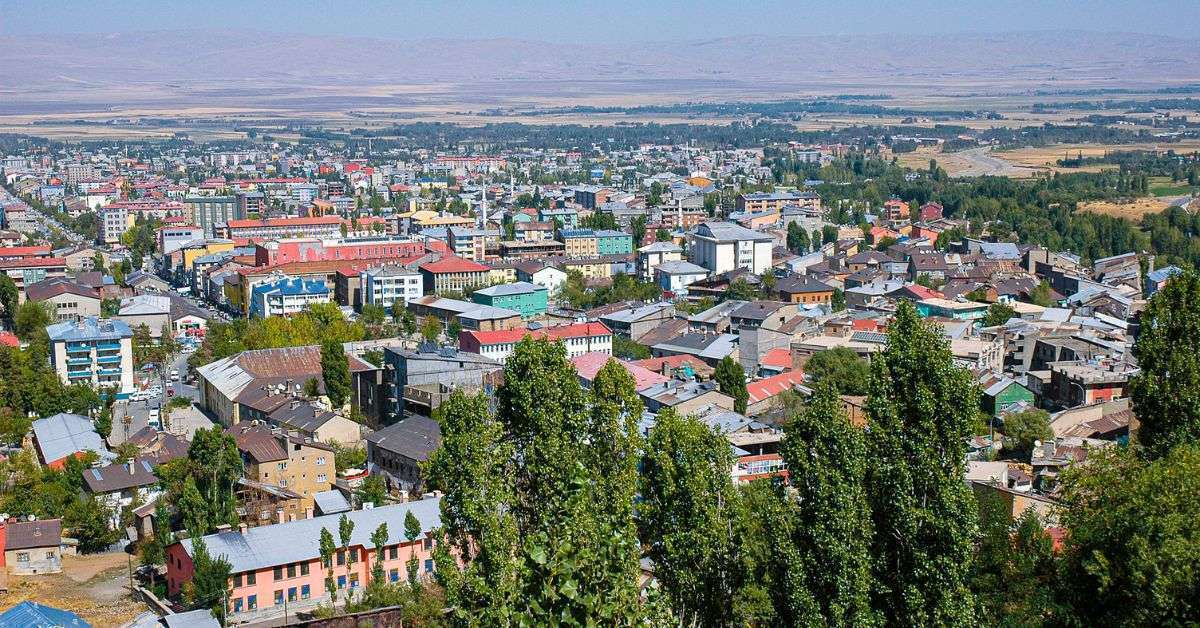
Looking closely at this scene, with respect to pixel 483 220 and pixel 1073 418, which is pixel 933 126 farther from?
pixel 1073 418

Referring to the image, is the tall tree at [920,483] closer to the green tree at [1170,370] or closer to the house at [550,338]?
the green tree at [1170,370]

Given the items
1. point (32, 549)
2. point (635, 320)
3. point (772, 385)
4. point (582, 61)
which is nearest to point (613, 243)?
point (635, 320)

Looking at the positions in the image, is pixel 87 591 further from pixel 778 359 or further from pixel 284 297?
pixel 284 297

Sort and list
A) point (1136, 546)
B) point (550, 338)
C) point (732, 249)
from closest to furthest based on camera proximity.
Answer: point (1136, 546) < point (550, 338) < point (732, 249)

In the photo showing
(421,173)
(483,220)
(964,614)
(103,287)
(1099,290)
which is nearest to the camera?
(964,614)

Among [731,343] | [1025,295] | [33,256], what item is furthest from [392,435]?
[33,256]

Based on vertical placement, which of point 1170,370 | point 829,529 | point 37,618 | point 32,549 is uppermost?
point 1170,370

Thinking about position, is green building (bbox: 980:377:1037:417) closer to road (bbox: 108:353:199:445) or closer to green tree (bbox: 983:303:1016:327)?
green tree (bbox: 983:303:1016:327)
